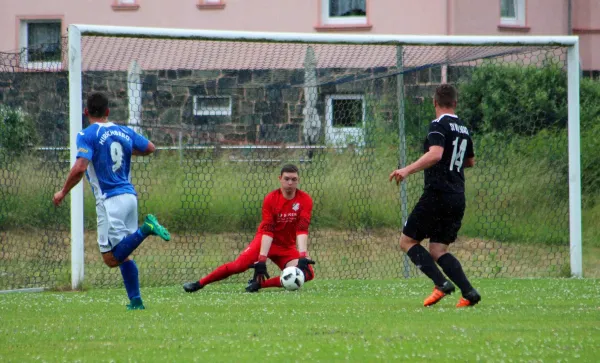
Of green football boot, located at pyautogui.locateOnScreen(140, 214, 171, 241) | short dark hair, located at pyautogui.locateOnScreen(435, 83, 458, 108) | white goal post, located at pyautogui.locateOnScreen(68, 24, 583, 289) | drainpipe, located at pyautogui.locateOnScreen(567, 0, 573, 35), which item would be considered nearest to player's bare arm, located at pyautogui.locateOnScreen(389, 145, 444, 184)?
short dark hair, located at pyautogui.locateOnScreen(435, 83, 458, 108)

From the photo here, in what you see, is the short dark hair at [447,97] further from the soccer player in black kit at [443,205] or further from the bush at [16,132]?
the bush at [16,132]

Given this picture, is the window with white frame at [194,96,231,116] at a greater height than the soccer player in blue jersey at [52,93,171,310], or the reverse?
the window with white frame at [194,96,231,116]

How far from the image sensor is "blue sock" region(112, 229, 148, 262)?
8562 millimetres

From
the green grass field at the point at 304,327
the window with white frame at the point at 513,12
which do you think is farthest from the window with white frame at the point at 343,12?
the green grass field at the point at 304,327

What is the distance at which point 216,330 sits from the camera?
7207mm

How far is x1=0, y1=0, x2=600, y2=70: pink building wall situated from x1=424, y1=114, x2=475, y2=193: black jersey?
18097 millimetres

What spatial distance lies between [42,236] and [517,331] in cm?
734

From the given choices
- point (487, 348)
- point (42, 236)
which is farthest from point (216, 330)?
point (42, 236)

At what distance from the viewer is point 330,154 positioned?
14023 mm

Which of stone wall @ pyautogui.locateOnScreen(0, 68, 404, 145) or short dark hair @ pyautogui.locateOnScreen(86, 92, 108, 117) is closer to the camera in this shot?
short dark hair @ pyautogui.locateOnScreen(86, 92, 108, 117)

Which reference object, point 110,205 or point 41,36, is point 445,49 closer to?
point 110,205

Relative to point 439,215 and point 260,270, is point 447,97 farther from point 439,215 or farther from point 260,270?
point 260,270

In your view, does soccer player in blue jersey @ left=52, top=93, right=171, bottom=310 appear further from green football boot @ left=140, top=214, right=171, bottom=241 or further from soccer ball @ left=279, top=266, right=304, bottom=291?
soccer ball @ left=279, top=266, right=304, bottom=291

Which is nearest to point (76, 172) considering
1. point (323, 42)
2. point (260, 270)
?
point (260, 270)
